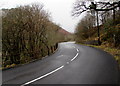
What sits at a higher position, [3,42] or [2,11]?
[2,11]

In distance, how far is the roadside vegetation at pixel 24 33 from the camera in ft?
57.3

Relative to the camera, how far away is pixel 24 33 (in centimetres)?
2000

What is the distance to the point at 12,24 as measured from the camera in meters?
17.6

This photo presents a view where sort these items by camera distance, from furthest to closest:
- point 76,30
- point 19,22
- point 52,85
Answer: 1. point 76,30
2. point 19,22
3. point 52,85

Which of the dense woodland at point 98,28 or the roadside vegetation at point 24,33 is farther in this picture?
the dense woodland at point 98,28

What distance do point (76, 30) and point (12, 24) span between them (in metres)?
34.9

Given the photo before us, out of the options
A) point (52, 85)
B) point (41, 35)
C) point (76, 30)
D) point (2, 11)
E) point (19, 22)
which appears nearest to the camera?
point (52, 85)

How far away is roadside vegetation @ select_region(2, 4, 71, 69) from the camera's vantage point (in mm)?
17453

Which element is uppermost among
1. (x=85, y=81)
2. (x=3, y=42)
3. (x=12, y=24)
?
(x=12, y=24)

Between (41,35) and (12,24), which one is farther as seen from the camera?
(41,35)

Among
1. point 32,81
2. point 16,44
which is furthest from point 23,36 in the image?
point 32,81

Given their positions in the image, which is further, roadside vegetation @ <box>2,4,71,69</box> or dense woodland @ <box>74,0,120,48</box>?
dense woodland @ <box>74,0,120,48</box>

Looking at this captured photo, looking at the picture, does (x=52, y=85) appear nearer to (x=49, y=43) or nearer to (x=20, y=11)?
(x=20, y=11)

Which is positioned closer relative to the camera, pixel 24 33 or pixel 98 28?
pixel 24 33
